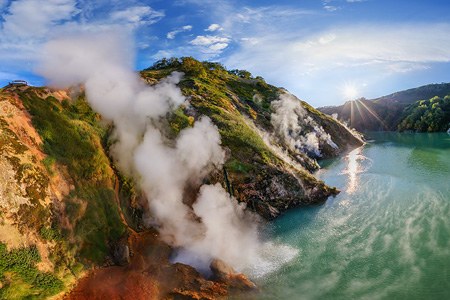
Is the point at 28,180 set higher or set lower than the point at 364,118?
higher

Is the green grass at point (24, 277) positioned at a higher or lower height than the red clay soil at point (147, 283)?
higher

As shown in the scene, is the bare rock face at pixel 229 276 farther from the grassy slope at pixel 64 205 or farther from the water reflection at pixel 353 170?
the water reflection at pixel 353 170

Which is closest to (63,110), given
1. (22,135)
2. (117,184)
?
(22,135)

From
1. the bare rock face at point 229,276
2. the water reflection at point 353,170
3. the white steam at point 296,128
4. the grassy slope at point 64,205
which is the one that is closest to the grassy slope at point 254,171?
the water reflection at point 353,170

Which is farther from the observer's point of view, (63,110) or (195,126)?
(195,126)

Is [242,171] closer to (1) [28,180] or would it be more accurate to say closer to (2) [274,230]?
(2) [274,230]

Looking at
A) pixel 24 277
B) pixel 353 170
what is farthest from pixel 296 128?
pixel 24 277
